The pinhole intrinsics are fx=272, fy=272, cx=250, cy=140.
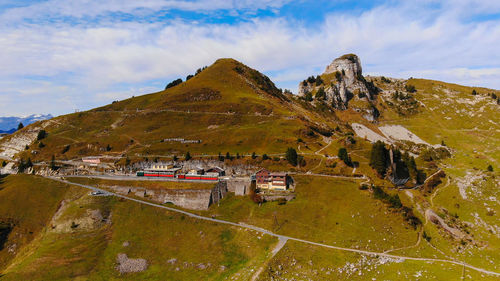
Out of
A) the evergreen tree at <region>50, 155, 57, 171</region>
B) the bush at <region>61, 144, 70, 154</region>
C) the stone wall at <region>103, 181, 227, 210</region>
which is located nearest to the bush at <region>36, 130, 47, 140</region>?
the bush at <region>61, 144, 70, 154</region>

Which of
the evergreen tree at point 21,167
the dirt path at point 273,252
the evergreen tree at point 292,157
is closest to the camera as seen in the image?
the dirt path at point 273,252

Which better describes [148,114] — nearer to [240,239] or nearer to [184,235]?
[184,235]

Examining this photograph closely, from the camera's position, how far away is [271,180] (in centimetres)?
9456

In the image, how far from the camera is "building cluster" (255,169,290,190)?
93312 mm

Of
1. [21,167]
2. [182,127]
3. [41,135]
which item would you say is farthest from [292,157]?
[41,135]

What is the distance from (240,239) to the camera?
75.4 meters

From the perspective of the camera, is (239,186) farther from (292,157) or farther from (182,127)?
(182,127)

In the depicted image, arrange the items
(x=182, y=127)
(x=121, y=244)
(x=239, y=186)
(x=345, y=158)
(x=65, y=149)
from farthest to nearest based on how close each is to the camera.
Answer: (x=182, y=127), (x=65, y=149), (x=345, y=158), (x=239, y=186), (x=121, y=244)

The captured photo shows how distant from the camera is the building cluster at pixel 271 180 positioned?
3674 inches

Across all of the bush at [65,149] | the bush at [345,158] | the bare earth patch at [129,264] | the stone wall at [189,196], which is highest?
the bush at [65,149]

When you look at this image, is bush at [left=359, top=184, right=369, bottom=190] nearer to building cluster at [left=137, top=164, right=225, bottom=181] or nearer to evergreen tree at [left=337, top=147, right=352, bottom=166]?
evergreen tree at [left=337, top=147, right=352, bottom=166]

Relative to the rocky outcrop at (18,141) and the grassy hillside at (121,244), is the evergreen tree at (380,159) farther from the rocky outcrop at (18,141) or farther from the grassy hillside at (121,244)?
the rocky outcrop at (18,141)

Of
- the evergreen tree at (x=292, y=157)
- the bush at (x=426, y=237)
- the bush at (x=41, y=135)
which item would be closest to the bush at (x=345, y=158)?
the evergreen tree at (x=292, y=157)

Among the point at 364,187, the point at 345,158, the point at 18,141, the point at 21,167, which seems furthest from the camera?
the point at 18,141
